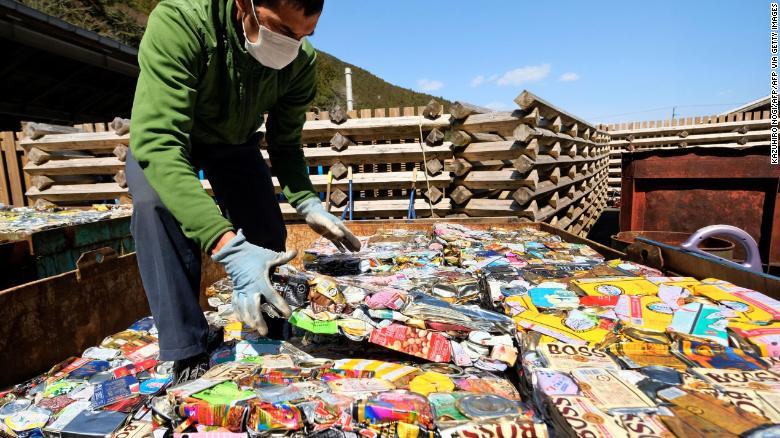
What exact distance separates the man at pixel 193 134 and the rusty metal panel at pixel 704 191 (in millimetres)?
3741

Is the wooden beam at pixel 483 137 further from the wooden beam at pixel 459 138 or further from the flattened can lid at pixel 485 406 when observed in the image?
the flattened can lid at pixel 485 406

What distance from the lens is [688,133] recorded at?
11.8 metres

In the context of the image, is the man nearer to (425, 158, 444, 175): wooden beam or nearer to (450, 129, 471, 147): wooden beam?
(425, 158, 444, 175): wooden beam

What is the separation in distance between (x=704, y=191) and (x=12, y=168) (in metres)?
9.82

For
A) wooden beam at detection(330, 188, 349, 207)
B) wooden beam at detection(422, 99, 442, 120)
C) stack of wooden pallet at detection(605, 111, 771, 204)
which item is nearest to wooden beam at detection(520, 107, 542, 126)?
wooden beam at detection(422, 99, 442, 120)

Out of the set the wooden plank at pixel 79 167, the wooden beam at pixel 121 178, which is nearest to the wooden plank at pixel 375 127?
the wooden beam at pixel 121 178

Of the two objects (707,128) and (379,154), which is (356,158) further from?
(707,128)

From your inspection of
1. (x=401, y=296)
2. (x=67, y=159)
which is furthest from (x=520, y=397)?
(x=67, y=159)

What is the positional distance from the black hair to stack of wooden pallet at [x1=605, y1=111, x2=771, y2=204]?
10229mm

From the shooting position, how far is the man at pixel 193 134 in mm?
1390

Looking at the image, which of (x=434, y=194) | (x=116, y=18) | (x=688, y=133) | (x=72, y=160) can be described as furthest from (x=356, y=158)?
(x=116, y=18)

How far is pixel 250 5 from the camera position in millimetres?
1472

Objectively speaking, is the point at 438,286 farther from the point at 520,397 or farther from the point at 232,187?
the point at 232,187

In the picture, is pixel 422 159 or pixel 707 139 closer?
pixel 422 159
